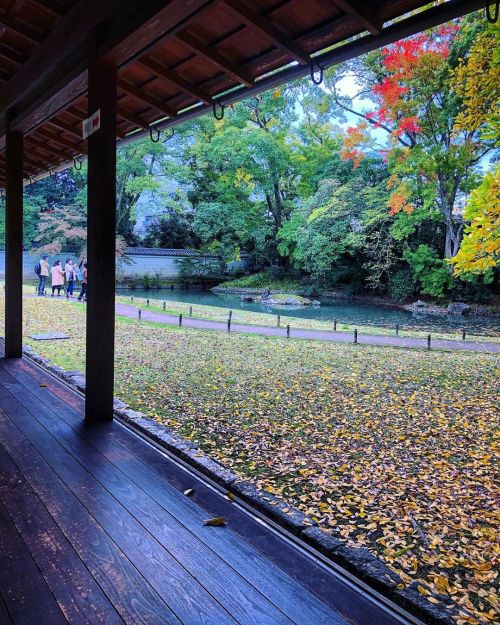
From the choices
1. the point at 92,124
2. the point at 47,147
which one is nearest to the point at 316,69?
the point at 92,124

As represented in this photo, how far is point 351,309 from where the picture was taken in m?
18.4

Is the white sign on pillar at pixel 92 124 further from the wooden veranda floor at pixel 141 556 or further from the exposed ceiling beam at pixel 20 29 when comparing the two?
the wooden veranda floor at pixel 141 556

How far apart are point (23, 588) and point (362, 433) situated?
9.85ft

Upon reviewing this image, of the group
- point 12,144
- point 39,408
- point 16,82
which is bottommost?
point 39,408

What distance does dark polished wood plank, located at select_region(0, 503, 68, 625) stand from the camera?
4.42 ft

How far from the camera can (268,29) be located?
2.23 meters

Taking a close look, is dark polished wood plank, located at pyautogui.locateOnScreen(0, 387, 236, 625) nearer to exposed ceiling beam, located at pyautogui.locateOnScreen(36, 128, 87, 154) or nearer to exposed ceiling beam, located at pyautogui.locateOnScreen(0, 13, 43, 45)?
exposed ceiling beam, located at pyautogui.locateOnScreen(0, 13, 43, 45)

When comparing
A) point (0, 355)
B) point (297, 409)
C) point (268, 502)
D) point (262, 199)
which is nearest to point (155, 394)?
point (297, 409)

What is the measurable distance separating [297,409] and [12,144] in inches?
153

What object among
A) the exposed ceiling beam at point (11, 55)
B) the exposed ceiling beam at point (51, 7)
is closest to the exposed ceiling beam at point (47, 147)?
the exposed ceiling beam at point (11, 55)

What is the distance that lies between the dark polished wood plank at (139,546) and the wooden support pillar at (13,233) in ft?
8.18

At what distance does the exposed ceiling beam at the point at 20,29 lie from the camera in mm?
3055

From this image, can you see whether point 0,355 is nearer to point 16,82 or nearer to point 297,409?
point 16,82

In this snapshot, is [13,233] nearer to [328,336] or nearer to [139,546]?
[139,546]
